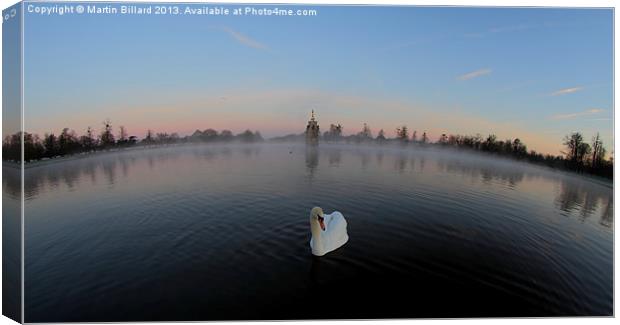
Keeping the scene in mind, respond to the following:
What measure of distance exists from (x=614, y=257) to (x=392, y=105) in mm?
7385

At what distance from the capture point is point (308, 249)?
10.7 m

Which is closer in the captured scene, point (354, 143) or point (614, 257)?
point (614, 257)

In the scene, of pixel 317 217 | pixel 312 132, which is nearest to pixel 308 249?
pixel 317 217

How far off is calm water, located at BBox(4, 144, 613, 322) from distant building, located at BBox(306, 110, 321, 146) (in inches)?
40.5

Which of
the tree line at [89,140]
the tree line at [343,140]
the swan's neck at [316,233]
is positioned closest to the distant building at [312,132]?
the tree line at [343,140]

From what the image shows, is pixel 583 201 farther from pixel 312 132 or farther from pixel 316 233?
pixel 312 132

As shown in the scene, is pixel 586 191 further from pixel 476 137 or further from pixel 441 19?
pixel 441 19

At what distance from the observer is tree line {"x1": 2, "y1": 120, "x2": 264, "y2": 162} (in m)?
8.75

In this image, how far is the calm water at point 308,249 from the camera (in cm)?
856

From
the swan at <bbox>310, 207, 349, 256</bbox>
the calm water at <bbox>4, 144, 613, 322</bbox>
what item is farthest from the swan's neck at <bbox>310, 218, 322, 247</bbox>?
the calm water at <bbox>4, 144, 613, 322</bbox>

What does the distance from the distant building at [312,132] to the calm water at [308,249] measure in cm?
103

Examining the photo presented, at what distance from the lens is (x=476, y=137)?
39.8 feet

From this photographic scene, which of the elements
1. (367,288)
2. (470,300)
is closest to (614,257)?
(470,300)

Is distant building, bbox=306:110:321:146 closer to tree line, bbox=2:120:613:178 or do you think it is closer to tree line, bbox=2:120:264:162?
tree line, bbox=2:120:613:178
